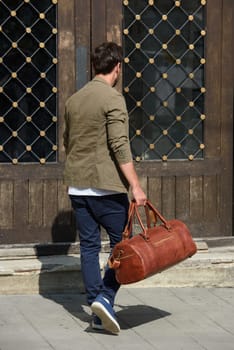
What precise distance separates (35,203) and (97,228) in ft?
4.36

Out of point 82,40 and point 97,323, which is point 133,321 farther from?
point 82,40

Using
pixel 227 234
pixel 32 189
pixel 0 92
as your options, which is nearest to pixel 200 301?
pixel 227 234

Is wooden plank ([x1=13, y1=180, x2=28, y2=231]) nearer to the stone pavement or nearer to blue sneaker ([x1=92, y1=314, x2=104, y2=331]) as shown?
the stone pavement

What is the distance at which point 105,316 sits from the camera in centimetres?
672

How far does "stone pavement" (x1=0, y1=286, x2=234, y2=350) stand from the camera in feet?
22.0

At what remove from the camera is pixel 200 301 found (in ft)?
25.6

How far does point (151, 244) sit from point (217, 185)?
206 cm

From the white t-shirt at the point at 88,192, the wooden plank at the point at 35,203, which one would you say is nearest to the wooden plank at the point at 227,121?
the wooden plank at the point at 35,203

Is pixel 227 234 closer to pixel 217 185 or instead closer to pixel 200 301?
pixel 217 185

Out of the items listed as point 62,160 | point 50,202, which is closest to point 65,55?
point 62,160

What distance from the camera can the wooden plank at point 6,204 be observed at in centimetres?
812

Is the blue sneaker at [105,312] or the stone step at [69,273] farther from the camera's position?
the stone step at [69,273]

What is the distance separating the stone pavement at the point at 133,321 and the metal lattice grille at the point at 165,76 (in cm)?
120

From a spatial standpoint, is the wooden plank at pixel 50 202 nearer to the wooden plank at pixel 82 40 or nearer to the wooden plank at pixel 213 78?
the wooden plank at pixel 82 40
